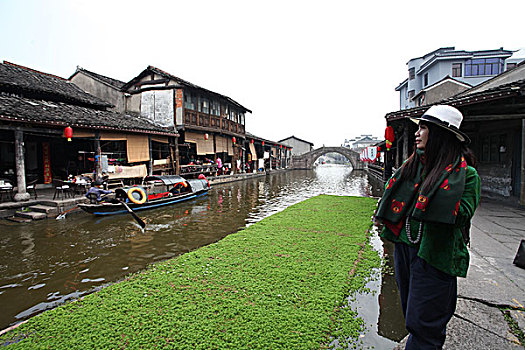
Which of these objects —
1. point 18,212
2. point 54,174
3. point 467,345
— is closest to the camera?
point 467,345

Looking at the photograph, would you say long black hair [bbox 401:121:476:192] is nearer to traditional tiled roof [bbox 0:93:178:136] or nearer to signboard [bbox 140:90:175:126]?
traditional tiled roof [bbox 0:93:178:136]

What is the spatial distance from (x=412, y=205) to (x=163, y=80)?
2027 centimetres

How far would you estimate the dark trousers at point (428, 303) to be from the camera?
1.98m

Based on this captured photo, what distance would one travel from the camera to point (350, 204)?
11562mm

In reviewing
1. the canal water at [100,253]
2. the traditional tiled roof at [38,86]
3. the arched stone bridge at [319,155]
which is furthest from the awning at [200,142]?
the arched stone bridge at [319,155]

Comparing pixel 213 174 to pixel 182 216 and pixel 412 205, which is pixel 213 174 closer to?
pixel 182 216

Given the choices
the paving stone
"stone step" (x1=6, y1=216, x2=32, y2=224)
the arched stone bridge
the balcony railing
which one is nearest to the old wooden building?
"stone step" (x1=6, y1=216, x2=32, y2=224)

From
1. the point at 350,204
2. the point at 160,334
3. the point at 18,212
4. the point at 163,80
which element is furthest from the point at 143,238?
the point at 163,80

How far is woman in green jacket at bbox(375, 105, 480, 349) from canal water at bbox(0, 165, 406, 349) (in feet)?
4.35

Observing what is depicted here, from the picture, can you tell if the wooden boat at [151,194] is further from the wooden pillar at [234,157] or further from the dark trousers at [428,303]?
the wooden pillar at [234,157]

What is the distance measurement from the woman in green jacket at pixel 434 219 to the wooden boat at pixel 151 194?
35.0 ft

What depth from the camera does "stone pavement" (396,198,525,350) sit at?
274cm

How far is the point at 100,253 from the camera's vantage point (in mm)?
6668

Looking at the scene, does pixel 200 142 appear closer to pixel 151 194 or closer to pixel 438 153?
pixel 151 194
